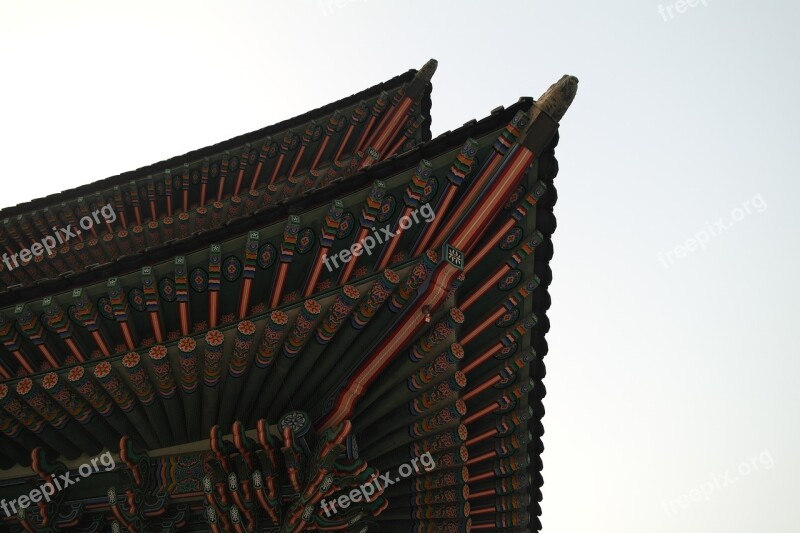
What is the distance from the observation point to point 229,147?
42.7 feet

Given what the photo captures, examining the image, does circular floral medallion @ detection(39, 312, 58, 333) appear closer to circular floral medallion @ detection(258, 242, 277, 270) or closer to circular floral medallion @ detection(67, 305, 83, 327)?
circular floral medallion @ detection(67, 305, 83, 327)

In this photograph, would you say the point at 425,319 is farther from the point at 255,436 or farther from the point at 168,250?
the point at 168,250

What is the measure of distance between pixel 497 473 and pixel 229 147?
27.1 feet

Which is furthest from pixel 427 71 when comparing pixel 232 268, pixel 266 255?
pixel 232 268

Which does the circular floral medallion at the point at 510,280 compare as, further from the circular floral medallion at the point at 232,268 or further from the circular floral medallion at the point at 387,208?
the circular floral medallion at the point at 232,268

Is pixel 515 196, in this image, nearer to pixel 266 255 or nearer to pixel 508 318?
pixel 508 318

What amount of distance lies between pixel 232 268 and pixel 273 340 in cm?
113

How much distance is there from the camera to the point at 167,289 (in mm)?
8414

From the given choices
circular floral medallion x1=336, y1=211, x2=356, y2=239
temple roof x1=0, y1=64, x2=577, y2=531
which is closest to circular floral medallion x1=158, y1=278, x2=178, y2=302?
temple roof x1=0, y1=64, x2=577, y2=531

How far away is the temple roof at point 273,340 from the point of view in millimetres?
8242

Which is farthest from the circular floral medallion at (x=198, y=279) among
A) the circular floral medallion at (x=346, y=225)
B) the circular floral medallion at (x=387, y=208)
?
the circular floral medallion at (x=387, y=208)

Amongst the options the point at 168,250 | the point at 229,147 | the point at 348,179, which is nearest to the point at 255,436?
the point at 168,250

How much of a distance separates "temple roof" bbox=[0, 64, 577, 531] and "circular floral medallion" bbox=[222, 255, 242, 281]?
0.02m

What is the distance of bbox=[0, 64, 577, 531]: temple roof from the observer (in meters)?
8.24
